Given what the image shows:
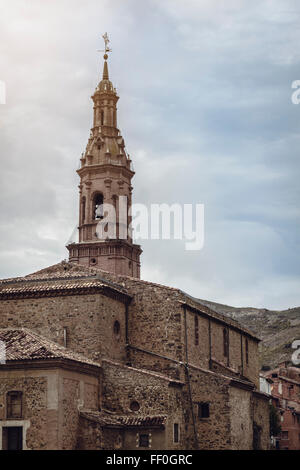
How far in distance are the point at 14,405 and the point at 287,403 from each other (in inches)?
1887

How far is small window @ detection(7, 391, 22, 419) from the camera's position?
33031 mm

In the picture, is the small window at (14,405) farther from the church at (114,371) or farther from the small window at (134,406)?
the small window at (134,406)

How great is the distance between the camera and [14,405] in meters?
33.2

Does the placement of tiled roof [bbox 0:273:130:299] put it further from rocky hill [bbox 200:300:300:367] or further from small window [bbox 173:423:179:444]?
rocky hill [bbox 200:300:300:367]

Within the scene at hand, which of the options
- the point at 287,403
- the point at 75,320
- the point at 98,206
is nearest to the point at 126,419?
the point at 75,320

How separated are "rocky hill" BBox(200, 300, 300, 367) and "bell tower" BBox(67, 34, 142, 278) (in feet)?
128

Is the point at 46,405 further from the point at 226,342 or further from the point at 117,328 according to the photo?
the point at 226,342

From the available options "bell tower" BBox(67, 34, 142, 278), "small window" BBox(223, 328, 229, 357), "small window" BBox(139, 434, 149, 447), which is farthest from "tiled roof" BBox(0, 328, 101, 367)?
"bell tower" BBox(67, 34, 142, 278)

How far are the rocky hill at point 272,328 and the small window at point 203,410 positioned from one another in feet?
177

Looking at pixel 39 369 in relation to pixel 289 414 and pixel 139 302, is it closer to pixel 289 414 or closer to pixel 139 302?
pixel 139 302

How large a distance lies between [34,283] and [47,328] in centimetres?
280

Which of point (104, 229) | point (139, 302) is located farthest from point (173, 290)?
point (104, 229)

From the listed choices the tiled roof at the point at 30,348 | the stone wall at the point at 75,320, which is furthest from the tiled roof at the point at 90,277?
the tiled roof at the point at 30,348

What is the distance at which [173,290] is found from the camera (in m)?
41.0
